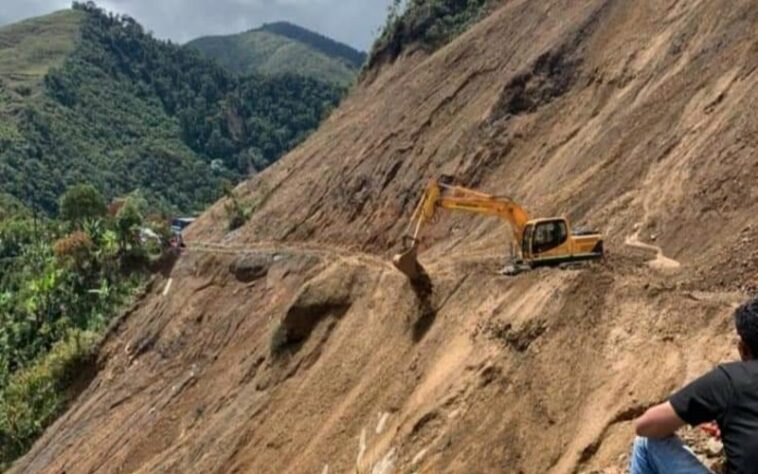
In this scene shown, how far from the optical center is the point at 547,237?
2084 cm

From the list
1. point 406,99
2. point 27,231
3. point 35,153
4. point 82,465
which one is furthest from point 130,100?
point 82,465

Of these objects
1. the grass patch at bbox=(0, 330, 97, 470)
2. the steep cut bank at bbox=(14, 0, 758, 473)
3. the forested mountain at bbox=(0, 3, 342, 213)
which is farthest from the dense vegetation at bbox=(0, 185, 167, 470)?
the forested mountain at bbox=(0, 3, 342, 213)

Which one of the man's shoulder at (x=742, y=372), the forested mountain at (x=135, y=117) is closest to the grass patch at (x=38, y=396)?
the man's shoulder at (x=742, y=372)

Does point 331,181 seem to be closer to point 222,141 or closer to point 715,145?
point 715,145

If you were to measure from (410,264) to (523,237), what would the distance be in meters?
2.78

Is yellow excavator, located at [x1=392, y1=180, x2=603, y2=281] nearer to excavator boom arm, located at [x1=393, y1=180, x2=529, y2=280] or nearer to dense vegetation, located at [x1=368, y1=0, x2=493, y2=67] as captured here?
excavator boom arm, located at [x1=393, y1=180, x2=529, y2=280]

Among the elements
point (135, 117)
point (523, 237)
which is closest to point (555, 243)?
point (523, 237)

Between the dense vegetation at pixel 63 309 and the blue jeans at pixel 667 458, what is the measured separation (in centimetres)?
3609

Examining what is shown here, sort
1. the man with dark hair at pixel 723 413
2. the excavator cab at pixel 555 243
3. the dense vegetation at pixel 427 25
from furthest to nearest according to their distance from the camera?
1. the dense vegetation at pixel 427 25
2. the excavator cab at pixel 555 243
3. the man with dark hair at pixel 723 413

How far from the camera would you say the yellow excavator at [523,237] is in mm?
20297

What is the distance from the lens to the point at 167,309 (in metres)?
37.8

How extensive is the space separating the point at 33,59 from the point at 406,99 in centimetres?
15967

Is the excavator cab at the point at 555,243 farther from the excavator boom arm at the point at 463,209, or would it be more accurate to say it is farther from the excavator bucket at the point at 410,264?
the excavator bucket at the point at 410,264

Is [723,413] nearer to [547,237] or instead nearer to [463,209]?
[547,237]
